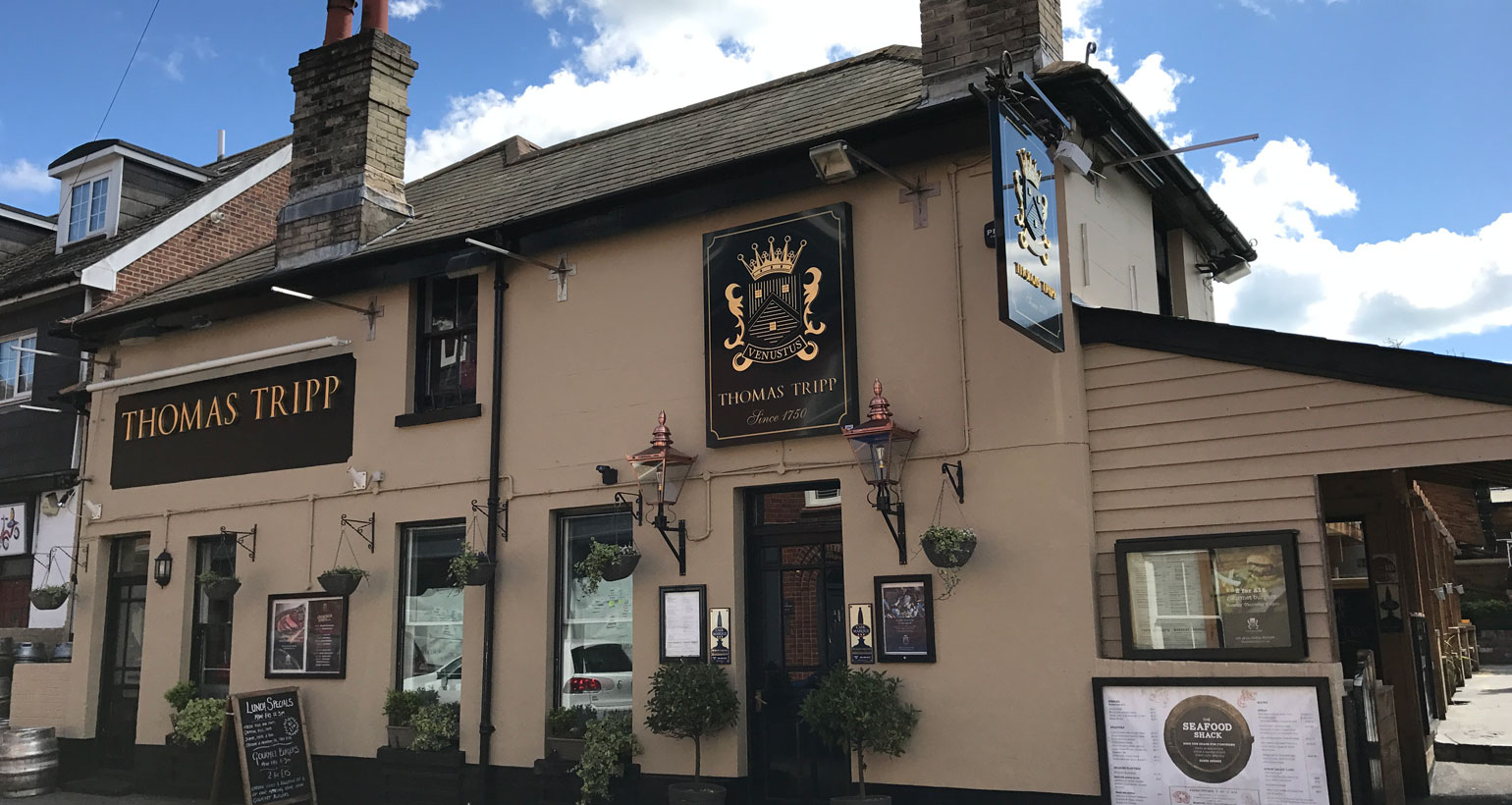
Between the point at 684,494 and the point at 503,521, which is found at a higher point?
the point at 684,494

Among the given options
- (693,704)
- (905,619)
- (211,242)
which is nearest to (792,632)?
(693,704)

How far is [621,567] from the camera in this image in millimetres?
10320

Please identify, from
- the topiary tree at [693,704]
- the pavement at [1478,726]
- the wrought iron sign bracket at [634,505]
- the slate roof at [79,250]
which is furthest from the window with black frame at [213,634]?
the pavement at [1478,726]

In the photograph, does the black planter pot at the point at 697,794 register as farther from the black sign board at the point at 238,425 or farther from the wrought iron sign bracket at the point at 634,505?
the black sign board at the point at 238,425

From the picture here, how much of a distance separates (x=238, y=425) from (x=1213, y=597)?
11190 mm

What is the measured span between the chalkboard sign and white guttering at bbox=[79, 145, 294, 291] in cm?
716

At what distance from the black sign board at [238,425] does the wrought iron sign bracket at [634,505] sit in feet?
12.7

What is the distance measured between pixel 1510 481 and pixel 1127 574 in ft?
14.3

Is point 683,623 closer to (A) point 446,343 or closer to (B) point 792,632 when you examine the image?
(B) point 792,632

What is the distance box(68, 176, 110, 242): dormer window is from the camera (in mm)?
18062

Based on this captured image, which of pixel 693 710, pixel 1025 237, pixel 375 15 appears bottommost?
pixel 693 710

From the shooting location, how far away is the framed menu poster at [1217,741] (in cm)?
762

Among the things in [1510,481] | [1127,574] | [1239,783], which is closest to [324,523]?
[1127,574]

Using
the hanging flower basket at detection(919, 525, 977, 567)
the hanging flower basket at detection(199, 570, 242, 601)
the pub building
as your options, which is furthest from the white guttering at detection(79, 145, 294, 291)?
the hanging flower basket at detection(919, 525, 977, 567)
